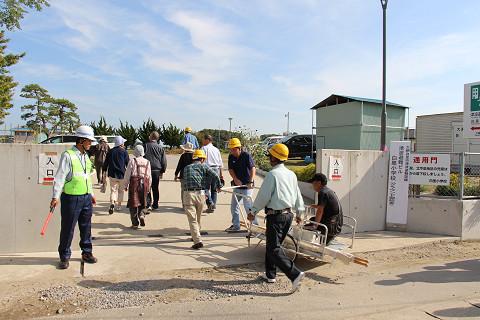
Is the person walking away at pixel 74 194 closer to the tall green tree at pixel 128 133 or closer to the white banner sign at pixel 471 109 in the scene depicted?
the white banner sign at pixel 471 109

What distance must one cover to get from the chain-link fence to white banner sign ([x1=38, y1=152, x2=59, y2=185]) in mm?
7099

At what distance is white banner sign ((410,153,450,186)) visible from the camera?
7527 mm

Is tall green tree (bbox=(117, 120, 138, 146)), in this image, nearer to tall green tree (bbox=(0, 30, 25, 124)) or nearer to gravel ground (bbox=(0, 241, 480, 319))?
tall green tree (bbox=(0, 30, 25, 124))

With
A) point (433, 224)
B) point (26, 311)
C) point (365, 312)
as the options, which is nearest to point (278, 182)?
point (365, 312)

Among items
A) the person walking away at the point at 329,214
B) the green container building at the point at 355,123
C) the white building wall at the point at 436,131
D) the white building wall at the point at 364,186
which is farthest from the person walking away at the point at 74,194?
A: the green container building at the point at 355,123

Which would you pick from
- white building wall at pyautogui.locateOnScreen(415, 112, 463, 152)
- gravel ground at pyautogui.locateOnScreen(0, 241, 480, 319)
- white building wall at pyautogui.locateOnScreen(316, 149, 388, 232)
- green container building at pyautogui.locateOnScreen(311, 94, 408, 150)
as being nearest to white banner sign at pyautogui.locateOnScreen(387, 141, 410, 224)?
white building wall at pyautogui.locateOnScreen(316, 149, 388, 232)

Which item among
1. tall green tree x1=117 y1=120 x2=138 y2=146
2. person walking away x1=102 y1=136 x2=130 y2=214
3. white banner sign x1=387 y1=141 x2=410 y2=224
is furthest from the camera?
tall green tree x1=117 y1=120 x2=138 y2=146

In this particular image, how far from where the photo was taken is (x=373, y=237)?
742 centimetres

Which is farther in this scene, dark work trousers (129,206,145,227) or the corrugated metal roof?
the corrugated metal roof

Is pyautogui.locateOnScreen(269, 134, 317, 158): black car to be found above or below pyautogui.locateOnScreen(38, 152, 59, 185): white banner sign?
above

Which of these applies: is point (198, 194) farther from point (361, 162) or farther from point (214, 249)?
point (361, 162)

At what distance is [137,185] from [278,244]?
3.63m

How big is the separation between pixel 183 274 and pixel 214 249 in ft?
Answer: 3.89

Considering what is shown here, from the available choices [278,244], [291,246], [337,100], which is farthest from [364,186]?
[337,100]
